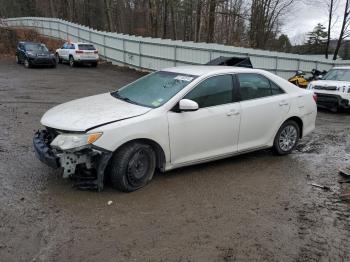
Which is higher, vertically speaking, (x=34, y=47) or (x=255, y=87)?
(x=255, y=87)

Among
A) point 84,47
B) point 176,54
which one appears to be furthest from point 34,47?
point 176,54

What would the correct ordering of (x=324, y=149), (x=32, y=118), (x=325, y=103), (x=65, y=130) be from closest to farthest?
(x=65, y=130), (x=324, y=149), (x=32, y=118), (x=325, y=103)

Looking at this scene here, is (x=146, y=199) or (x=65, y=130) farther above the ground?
(x=65, y=130)

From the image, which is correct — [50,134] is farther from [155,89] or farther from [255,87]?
[255,87]

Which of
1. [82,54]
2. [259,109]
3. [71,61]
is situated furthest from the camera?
[71,61]

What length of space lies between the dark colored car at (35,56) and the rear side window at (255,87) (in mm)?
19420

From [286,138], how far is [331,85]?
21.7 ft

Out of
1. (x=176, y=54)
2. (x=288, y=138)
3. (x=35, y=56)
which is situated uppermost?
(x=176, y=54)

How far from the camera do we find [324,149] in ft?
25.3

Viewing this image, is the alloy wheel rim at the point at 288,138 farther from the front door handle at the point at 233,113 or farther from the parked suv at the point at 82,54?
the parked suv at the point at 82,54

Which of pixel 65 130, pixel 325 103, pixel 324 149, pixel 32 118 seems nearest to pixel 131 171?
pixel 65 130

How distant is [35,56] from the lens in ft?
76.4

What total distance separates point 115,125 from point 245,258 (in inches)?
87.3

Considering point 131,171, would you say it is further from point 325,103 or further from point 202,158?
point 325,103
